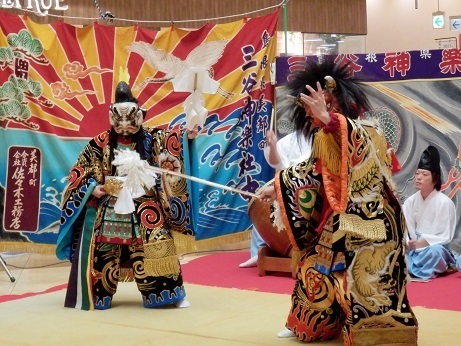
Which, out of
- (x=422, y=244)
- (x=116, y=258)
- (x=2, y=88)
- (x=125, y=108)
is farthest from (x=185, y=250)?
(x=2, y=88)

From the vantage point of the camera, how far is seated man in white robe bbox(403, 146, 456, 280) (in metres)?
5.43

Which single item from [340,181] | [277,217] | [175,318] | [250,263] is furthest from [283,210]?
[250,263]

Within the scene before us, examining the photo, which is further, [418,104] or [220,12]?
[220,12]

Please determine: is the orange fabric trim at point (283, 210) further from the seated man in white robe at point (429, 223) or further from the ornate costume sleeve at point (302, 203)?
the seated man in white robe at point (429, 223)

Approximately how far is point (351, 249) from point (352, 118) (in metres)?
0.61

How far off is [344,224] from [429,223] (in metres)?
2.52

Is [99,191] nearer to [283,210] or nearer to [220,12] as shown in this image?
[283,210]

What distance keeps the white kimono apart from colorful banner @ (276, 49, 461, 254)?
27 centimetres

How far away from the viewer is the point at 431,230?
5.61m

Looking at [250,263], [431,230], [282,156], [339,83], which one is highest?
[339,83]

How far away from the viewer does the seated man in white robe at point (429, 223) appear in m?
5.43

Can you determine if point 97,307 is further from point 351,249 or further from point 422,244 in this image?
point 422,244

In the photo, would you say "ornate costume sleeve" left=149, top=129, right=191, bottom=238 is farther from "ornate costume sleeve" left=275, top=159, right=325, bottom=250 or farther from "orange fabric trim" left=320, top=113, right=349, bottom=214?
"orange fabric trim" left=320, top=113, right=349, bottom=214

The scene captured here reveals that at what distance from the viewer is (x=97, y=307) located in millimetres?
4582
